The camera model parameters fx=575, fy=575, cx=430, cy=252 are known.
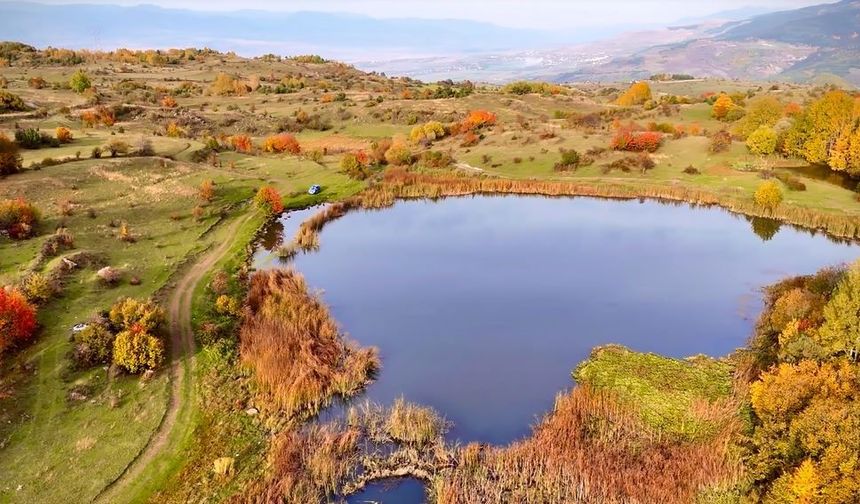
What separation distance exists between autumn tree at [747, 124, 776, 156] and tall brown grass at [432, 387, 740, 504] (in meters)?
55.3

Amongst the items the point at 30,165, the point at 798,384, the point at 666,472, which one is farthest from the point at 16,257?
the point at 798,384

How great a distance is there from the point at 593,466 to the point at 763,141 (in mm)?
62506

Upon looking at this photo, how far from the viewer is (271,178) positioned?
71.6m

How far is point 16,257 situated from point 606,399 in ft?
135

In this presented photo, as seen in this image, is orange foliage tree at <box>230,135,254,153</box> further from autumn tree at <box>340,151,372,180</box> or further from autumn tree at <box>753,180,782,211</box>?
autumn tree at <box>753,180,782,211</box>

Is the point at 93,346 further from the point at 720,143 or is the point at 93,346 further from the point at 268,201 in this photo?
the point at 720,143

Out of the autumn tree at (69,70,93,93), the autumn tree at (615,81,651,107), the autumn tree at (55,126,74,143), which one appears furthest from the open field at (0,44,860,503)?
the autumn tree at (615,81,651,107)

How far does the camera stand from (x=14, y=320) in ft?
104

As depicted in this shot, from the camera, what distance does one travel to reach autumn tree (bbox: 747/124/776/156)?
71.5 metres

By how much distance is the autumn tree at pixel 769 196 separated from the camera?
6016cm

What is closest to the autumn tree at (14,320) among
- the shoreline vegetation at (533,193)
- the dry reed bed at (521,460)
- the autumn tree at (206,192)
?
the dry reed bed at (521,460)

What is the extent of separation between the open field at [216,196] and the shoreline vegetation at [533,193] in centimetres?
25

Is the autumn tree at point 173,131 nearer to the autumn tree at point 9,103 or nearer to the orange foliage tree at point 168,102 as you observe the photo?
the orange foliage tree at point 168,102

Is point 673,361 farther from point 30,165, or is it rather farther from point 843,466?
point 30,165
